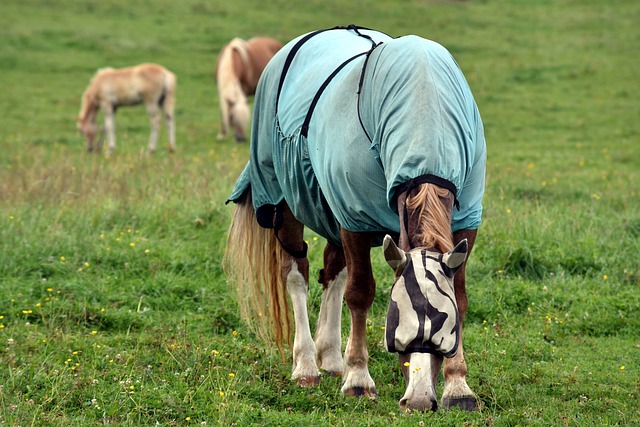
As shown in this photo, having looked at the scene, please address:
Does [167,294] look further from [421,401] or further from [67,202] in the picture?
[421,401]

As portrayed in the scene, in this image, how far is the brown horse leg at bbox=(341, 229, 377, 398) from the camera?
4.09m

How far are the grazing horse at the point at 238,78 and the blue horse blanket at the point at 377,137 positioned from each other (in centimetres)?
1044

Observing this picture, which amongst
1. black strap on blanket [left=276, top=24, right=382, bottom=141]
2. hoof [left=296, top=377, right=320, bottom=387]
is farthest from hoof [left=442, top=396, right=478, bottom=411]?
black strap on blanket [left=276, top=24, right=382, bottom=141]

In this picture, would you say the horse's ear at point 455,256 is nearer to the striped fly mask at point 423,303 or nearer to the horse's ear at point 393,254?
the striped fly mask at point 423,303

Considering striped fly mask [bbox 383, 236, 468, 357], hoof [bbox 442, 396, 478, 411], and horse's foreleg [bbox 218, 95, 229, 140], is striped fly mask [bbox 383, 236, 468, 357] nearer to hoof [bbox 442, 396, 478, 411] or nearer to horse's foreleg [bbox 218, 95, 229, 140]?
hoof [bbox 442, 396, 478, 411]

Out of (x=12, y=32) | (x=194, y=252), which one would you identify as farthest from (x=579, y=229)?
(x=12, y=32)

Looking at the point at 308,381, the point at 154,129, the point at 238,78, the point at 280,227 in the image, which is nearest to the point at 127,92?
the point at 154,129

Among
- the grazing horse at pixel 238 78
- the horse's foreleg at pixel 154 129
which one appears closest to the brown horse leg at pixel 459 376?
the horse's foreleg at pixel 154 129

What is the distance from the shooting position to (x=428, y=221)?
3309 mm

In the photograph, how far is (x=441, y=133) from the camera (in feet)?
11.5

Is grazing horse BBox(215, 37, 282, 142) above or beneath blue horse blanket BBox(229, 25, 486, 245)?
beneath

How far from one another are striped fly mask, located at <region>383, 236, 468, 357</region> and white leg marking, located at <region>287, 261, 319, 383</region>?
1.50 m

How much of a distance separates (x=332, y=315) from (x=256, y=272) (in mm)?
563

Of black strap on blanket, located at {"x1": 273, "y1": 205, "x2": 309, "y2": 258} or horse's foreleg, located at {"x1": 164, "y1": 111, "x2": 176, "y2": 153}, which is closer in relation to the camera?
black strap on blanket, located at {"x1": 273, "y1": 205, "x2": 309, "y2": 258}
